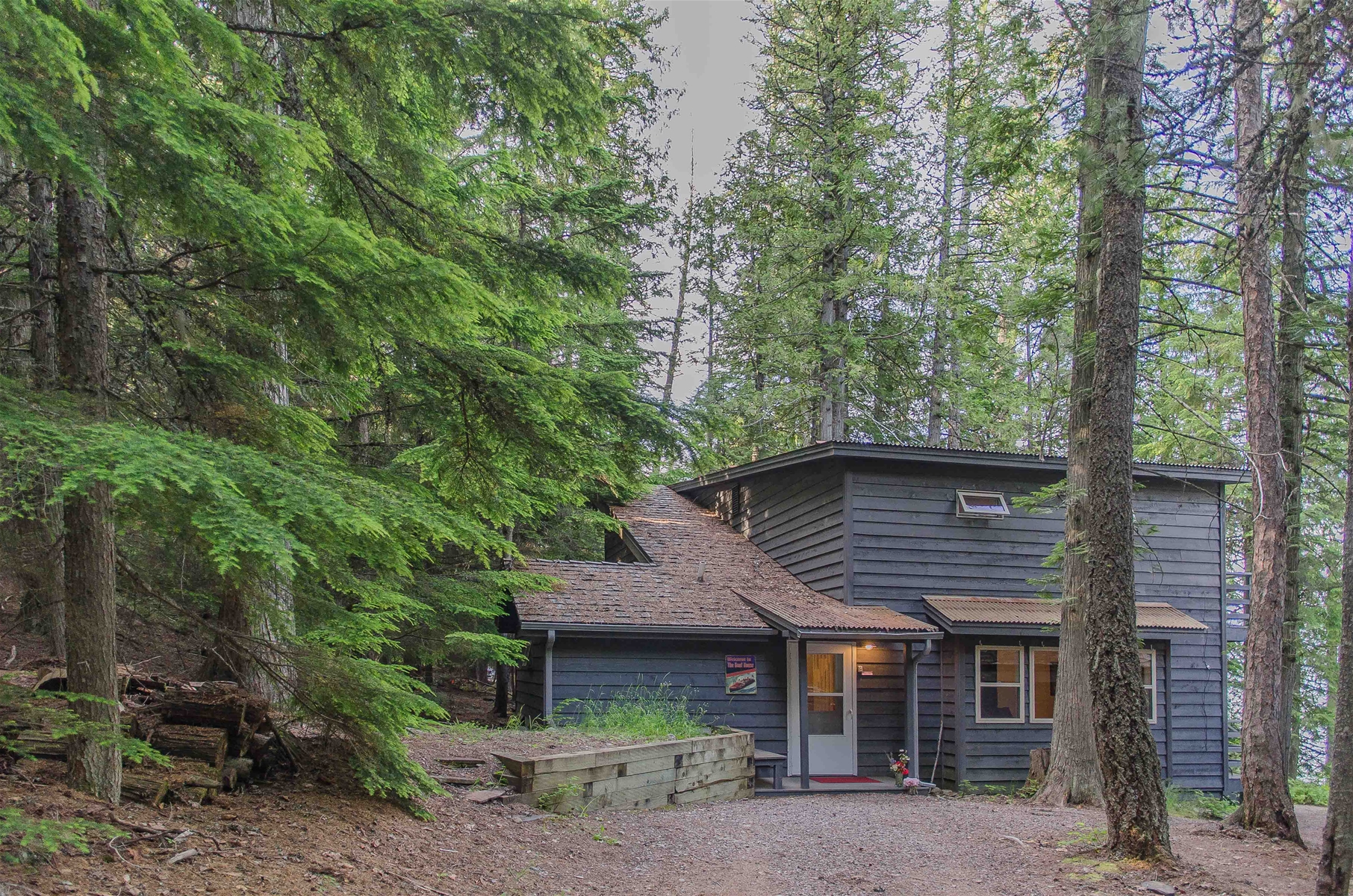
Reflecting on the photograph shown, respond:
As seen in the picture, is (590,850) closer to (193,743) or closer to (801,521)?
(193,743)

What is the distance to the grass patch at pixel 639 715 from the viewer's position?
11.5 metres

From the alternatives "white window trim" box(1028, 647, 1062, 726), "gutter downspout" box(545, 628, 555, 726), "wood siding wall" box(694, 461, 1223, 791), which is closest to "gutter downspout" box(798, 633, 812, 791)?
"wood siding wall" box(694, 461, 1223, 791)

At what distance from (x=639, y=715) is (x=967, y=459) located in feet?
23.2

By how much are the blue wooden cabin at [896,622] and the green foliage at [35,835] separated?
9407mm

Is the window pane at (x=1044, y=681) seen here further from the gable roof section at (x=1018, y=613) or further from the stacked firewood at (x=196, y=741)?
the stacked firewood at (x=196, y=741)

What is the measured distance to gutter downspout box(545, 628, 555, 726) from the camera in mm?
13276

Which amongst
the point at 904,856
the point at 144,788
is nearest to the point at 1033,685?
the point at 904,856

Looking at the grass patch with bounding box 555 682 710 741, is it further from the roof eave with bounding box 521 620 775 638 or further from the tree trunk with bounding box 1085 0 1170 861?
the tree trunk with bounding box 1085 0 1170 861

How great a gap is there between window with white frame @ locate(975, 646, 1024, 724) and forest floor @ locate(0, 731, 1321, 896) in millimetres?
4025

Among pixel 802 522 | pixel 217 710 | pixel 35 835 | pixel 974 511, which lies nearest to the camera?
pixel 35 835

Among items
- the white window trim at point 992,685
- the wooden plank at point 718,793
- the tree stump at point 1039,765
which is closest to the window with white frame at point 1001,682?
the white window trim at point 992,685

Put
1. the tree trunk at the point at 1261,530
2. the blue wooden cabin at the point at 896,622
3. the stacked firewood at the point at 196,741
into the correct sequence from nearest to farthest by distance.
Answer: the stacked firewood at the point at 196,741 → the tree trunk at the point at 1261,530 → the blue wooden cabin at the point at 896,622

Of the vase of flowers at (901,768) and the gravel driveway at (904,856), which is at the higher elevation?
the gravel driveway at (904,856)

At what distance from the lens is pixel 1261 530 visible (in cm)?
1005
